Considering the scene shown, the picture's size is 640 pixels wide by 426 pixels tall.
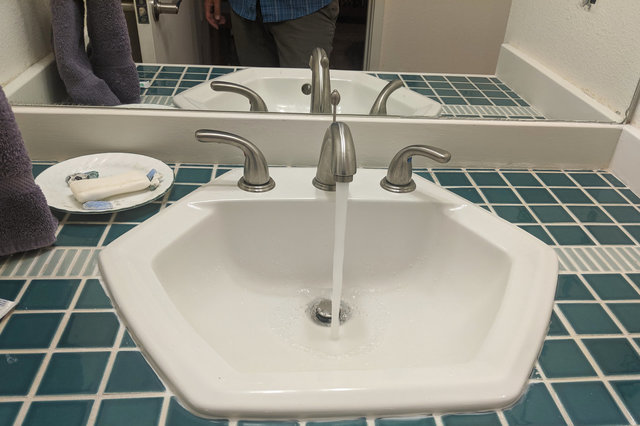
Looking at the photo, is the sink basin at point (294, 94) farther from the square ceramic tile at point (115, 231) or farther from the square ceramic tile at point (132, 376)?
the square ceramic tile at point (132, 376)

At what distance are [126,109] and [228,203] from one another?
0.98ft

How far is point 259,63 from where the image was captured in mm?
929

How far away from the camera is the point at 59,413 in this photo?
0.45m

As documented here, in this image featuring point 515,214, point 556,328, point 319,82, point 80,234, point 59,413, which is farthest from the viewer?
point 319,82

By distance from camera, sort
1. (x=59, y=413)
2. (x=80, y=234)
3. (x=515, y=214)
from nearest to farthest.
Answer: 1. (x=59, y=413)
2. (x=80, y=234)
3. (x=515, y=214)

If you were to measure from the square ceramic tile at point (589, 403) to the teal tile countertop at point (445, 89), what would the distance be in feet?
1.92

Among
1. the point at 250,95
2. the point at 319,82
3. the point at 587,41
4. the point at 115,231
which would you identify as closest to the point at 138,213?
the point at 115,231

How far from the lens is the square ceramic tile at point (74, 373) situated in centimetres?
47

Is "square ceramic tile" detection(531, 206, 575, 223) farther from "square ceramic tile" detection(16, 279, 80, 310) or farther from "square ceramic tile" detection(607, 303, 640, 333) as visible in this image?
"square ceramic tile" detection(16, 279, 80, 310)

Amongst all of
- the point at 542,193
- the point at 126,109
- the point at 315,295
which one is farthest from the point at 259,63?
the point at 542,193

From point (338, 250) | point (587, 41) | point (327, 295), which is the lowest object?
point (327, 295)

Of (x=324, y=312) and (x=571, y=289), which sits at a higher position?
(x=571, y=289)

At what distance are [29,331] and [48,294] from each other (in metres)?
0.06

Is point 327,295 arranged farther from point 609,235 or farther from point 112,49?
point 112,49
